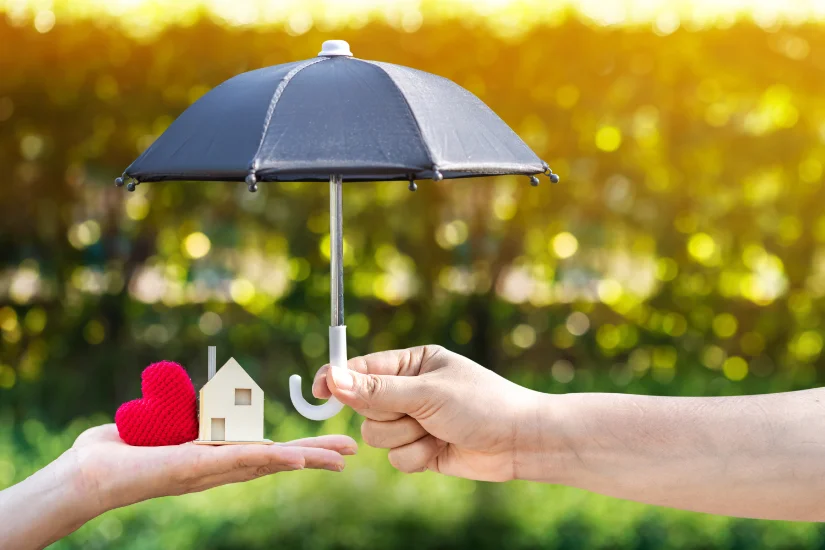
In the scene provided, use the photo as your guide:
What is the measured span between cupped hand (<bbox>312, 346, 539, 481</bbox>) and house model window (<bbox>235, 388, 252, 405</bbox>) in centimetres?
21

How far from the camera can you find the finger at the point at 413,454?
3.23 meters

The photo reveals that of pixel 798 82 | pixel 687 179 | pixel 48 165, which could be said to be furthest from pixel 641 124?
pixel 48 165

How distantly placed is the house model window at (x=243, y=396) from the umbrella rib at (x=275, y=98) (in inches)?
32.8

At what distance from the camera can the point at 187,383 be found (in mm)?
3172

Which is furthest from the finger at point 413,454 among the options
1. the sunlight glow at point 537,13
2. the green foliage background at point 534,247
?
the sunlight glow at point 537,13

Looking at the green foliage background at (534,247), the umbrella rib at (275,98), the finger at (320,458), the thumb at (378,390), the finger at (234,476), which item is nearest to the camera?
the umbrella rib at (275,98)

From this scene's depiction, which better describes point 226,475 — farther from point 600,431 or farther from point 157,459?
point 600,431

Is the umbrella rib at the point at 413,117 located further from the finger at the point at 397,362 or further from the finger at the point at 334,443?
the finger at the point at 334,443

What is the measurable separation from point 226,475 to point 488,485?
1.92 m

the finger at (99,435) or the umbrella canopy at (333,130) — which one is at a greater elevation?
the umbrella canopy at (333,130)

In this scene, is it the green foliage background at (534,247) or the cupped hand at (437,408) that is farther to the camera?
the green foliage background at (534,247)

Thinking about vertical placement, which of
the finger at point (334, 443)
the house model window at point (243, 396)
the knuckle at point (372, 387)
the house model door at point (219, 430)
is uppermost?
the knuckle at point (372, 387)

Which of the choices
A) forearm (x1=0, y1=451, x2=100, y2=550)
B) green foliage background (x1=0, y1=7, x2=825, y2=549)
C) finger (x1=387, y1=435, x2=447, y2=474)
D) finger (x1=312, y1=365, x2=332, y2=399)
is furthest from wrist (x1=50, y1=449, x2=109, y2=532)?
green foliage background (x1=0, y1=7, x2=825, y2=549)

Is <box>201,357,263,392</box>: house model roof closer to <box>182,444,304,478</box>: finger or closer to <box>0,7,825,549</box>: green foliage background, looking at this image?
<box>182,444,304,478</box>: finger
